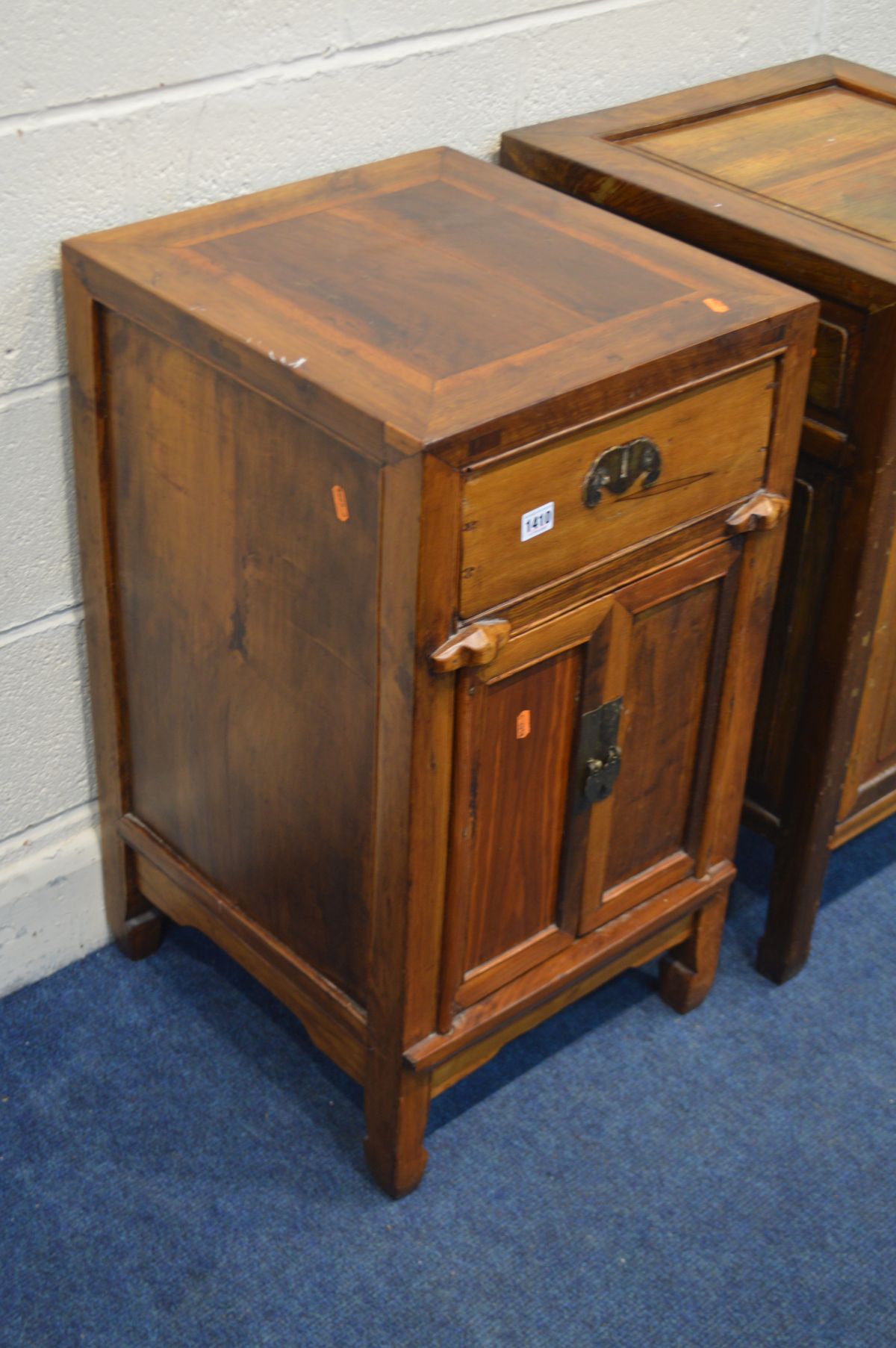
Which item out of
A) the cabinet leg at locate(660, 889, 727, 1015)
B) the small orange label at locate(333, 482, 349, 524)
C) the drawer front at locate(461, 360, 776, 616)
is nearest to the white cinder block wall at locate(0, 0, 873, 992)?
the small orange label at locate(333, 482, 349, 524)

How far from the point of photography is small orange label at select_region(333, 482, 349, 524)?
1253 mm

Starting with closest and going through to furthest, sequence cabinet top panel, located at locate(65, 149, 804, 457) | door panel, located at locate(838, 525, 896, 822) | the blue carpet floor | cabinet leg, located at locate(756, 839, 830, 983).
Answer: cabinet top panel, located at locate(65, 149, 804, 457), the blue carpet floor, door panel, located at locate(838, 525, 896, 822), cabinet leg, located at locate(756, 839, 830, 983)

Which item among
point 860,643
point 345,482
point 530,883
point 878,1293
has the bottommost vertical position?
point 878,1293

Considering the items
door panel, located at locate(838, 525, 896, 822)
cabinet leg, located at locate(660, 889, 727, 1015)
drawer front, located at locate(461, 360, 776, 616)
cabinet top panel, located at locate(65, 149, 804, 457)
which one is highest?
cabinet top panel, located at locate(65, 149, 804, 457)

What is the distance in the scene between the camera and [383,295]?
134 centimetres

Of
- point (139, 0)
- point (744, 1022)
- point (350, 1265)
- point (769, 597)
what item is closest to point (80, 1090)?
point (350, 1265)

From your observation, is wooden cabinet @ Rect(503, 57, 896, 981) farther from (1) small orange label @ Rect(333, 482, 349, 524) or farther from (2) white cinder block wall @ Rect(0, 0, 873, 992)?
(1) small orange label @ Rect(333, 482, 349, 524)

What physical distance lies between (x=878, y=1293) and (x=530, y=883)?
53 centimetres

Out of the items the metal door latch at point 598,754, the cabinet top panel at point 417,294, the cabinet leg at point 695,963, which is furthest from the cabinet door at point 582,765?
the cabinet top panel at point 417,294

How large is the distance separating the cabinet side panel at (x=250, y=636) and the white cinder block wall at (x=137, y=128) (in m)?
0.10

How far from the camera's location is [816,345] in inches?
60.2

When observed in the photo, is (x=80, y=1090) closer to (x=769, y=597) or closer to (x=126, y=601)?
(x=126, y=601)

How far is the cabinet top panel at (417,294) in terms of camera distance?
1219 mm

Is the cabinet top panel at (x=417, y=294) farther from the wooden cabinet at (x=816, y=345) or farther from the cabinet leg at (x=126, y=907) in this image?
the cabinet leg at (x=126, y=907)
